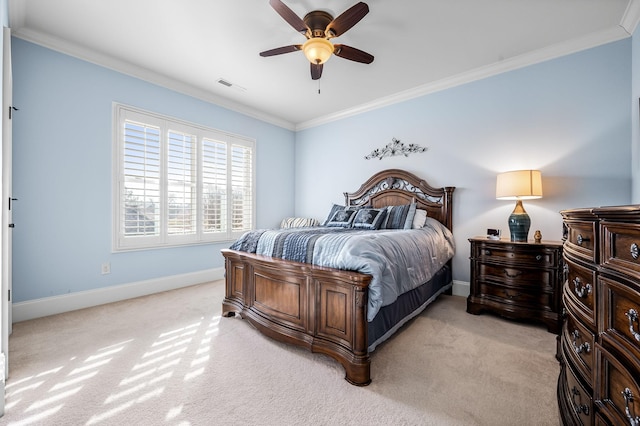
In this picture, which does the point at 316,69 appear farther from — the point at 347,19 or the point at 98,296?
the point at 98,296

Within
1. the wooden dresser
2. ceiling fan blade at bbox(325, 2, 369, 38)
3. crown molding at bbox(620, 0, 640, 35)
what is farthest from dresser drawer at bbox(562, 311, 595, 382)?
crown molding at bbox(620, 0, 640, 35)

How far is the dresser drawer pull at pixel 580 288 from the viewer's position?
105 centimetres

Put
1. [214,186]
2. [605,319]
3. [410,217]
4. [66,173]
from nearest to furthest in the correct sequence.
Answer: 1. [605,319]
2. [66,173]
3. [410,217]
4. [214,186]

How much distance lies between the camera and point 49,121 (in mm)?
2865

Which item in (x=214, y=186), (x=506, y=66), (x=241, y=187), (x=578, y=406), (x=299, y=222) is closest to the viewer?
(x=578, y=406)

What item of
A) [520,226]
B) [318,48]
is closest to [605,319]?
[520,226]

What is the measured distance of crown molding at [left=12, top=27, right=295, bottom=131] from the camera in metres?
2.80

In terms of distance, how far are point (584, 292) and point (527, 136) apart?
2.72 m

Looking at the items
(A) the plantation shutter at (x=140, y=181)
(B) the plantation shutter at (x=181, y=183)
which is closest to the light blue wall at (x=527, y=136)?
(B) the plantation shutter at (x=181, y=183)

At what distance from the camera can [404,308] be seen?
245cm

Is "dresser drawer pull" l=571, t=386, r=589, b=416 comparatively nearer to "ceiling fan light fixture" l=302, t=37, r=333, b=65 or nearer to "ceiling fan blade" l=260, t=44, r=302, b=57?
"ceiling fan light fixture" l=302, t=37, r=333, b=65

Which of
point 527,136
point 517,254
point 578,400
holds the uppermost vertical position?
point 527,136

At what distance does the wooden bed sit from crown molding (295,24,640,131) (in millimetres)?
2839

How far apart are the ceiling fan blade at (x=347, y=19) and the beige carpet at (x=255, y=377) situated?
99.2 inches
